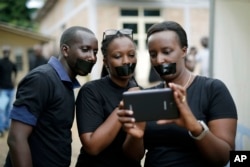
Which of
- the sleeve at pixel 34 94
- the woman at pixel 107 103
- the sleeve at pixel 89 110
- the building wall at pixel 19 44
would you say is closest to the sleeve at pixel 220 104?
the woman at pixel 107 103

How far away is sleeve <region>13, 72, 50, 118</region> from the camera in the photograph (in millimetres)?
1873

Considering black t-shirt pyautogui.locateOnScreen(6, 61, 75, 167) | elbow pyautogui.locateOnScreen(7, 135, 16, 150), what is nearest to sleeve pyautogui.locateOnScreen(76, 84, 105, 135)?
black t-shirt pyautogui.locateOnScreen(6, 61, 75, 167)

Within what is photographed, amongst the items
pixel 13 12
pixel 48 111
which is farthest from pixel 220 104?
pixel 13 12

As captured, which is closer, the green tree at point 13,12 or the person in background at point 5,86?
the person in background at point 5,86

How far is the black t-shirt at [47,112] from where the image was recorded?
1889 millimetres

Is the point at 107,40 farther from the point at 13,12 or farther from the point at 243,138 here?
the point at 13,12

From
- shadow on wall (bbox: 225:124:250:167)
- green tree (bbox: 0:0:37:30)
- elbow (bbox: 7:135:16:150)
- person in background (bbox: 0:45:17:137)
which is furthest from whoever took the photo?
green tree (bbox: 0:0:37:30)

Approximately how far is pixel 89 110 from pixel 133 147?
1.06 ft

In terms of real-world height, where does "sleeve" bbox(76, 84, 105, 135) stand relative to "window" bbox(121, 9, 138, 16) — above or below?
below

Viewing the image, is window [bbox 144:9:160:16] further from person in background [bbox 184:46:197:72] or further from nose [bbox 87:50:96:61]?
nose [bbox 87:50:96:61]

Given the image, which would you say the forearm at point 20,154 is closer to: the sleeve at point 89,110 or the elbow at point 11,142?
the elbow at point 11,142

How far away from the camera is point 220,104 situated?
1.77 m

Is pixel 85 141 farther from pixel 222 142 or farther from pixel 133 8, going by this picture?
pixel 133 8

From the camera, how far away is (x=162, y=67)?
183 cm
